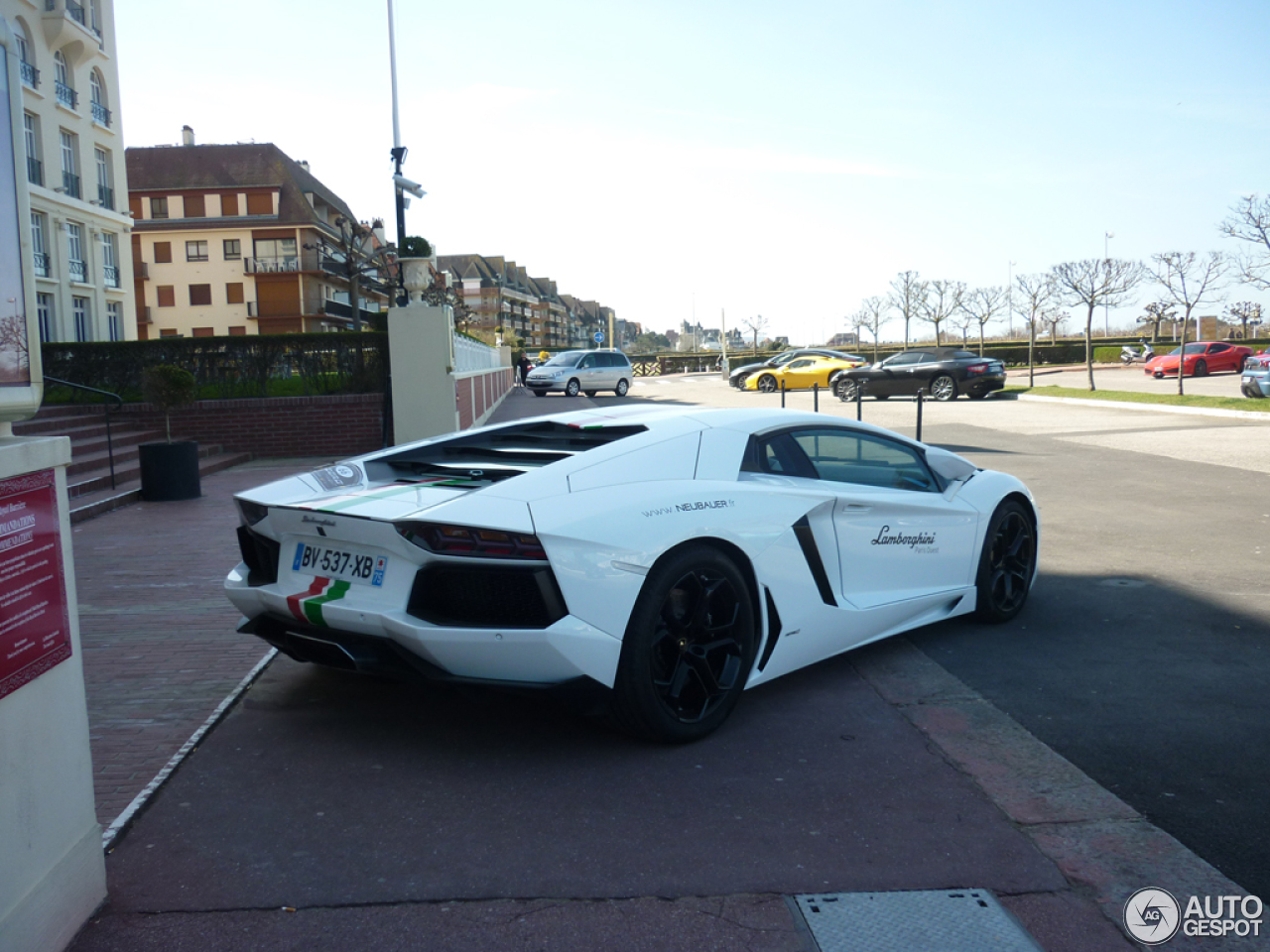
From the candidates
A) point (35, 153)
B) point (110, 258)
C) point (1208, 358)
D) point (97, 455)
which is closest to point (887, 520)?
point (97, 455)

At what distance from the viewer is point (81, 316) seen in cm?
3672

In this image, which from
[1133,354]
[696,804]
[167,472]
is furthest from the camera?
[1133,354]

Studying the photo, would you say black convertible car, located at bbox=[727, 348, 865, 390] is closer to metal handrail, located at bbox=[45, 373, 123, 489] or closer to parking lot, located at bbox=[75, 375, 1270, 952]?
metal handrail, located at bbox=[45, 373, 123, 489]

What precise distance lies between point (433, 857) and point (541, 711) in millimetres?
1303

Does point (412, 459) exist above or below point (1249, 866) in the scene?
above

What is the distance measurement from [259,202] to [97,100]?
33.0 m

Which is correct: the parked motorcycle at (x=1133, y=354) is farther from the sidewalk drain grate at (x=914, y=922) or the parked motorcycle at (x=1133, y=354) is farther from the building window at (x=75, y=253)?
the sidewalk drain grate at (x=914, y=922)

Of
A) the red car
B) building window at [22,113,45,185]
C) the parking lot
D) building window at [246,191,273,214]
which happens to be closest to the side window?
the parking lot

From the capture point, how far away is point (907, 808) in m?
3.38

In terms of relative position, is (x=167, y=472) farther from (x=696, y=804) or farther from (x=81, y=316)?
(x=81, y=316)

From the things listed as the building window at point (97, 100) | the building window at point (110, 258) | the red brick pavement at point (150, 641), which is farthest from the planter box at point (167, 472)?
the building window at point (97, 100)

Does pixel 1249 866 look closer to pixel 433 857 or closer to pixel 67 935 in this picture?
pixel 433 857

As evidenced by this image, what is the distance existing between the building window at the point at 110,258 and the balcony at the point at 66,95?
498cm

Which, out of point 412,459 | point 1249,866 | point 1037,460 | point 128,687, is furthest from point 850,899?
point 1037,460
